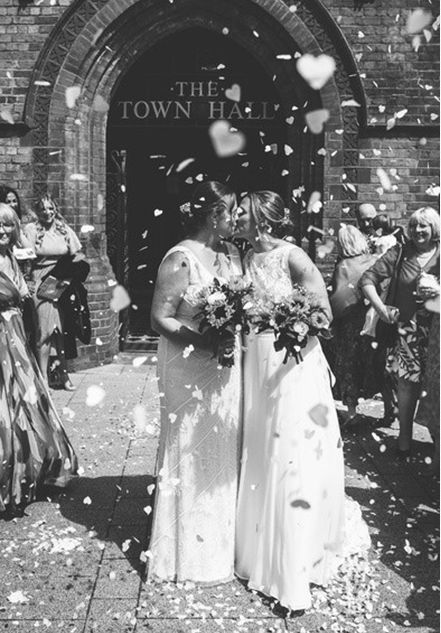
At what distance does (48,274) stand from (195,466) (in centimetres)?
451

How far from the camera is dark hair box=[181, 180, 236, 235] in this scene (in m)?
4.04

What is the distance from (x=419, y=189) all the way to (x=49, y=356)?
4517 mm

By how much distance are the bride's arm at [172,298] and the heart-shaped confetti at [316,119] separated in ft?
19.0

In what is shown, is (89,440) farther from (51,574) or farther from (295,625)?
(295,625)

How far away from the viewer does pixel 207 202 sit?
13.3 feet

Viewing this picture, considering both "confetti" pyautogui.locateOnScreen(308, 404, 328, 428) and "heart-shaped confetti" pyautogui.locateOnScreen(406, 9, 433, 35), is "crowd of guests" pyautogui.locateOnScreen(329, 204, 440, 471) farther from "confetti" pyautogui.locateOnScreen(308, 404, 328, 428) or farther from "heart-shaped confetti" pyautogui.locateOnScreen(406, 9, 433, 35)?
"heart-shaped confetti" pyautogui.locateOnScreen(406, 9, 433, 35)

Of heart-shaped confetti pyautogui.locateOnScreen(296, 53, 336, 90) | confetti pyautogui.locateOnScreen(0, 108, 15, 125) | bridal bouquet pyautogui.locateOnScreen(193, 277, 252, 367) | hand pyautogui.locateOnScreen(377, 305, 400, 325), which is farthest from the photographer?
heart-shaped confetti pyautogui.locateOnScreen(296, 53, 336, 90)

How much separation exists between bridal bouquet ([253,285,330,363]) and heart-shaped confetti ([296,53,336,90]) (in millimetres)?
6016

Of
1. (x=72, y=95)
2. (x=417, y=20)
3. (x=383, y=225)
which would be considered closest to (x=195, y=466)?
(x=383, y=225)

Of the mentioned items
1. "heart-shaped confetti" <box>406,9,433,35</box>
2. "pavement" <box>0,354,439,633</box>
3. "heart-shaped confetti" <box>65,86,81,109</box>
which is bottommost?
"pavement" <box>0,354,439,633</box>

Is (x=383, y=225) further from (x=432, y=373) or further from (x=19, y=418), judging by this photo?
(x=19, y=418)

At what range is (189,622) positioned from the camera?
3662mm

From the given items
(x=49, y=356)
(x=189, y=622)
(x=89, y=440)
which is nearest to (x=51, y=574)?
(x=189, y=622)

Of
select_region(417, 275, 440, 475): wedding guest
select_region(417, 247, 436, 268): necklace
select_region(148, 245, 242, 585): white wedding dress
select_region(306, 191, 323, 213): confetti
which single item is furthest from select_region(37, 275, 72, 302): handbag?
select_region(148, 245, 242, 585): white wedding dress
